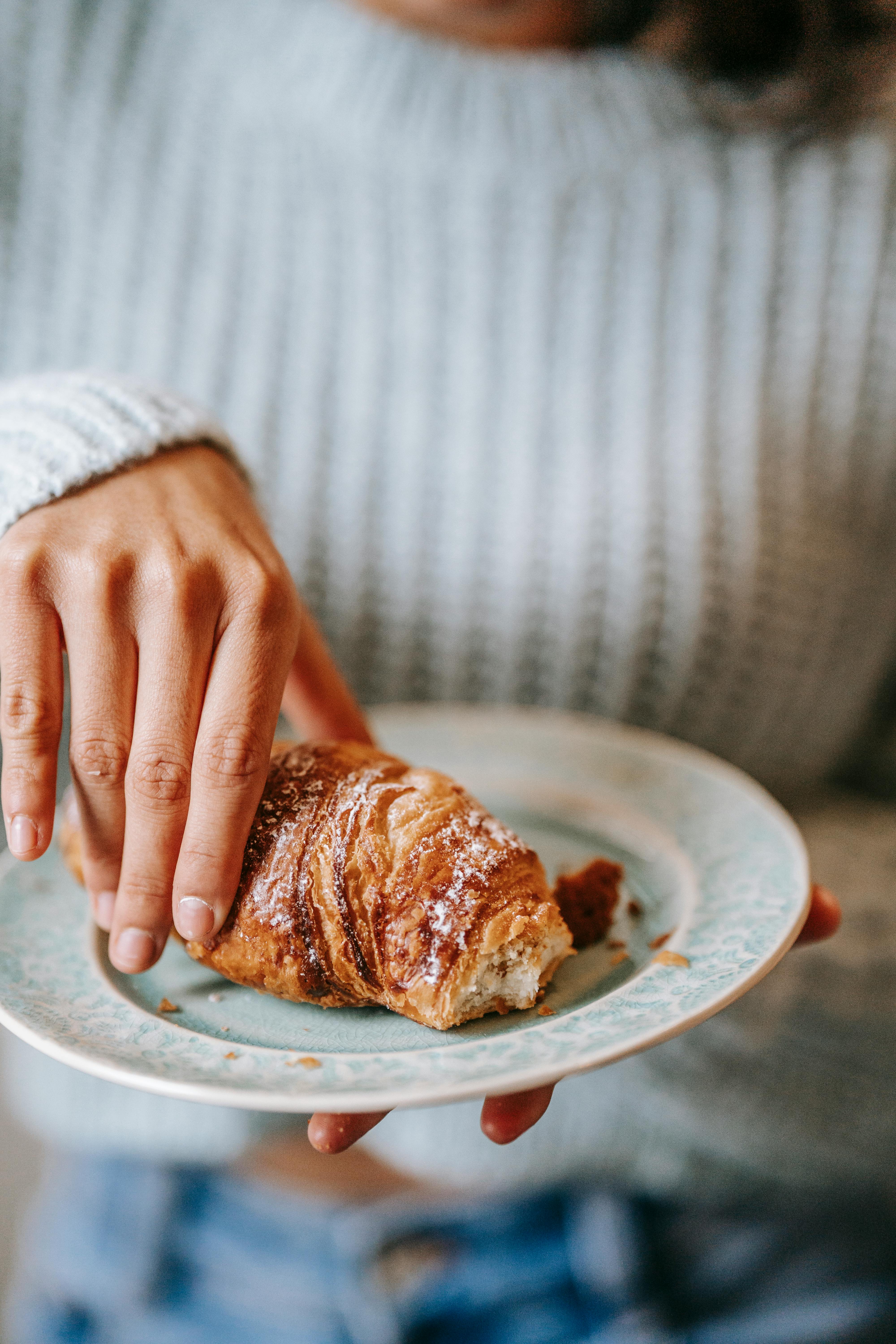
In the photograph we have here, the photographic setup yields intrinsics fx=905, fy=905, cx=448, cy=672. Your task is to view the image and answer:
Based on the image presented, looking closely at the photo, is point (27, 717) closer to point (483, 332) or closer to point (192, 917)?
point (192, 917)

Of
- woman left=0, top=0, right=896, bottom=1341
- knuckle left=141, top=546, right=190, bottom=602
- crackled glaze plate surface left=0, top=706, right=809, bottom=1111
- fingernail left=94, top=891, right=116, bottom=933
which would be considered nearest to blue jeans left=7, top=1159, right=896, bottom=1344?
woman left=0, top=0, right=896, bottom=1341

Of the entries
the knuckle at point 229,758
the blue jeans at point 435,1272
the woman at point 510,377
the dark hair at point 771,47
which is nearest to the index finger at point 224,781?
the knuckle at point 229,758

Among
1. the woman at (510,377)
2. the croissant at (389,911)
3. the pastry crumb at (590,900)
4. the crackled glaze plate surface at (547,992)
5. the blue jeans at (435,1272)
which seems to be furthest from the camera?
the woman at (510,377)

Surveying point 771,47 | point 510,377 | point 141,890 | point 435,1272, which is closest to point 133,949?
point 141,890

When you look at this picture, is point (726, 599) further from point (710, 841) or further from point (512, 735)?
point (710, 841)

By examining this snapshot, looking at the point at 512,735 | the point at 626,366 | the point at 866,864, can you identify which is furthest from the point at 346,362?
the point at 866,864

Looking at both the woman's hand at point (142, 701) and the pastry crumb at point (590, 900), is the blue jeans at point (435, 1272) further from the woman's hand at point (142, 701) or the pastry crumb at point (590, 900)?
the woman's hand at point (142, 701)

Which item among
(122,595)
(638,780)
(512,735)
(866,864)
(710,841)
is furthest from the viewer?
(866,864)

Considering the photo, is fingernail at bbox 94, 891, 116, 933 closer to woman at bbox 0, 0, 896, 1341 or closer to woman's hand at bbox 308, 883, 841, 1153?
woman's hand at bbox 308, 883, 841, 1153
